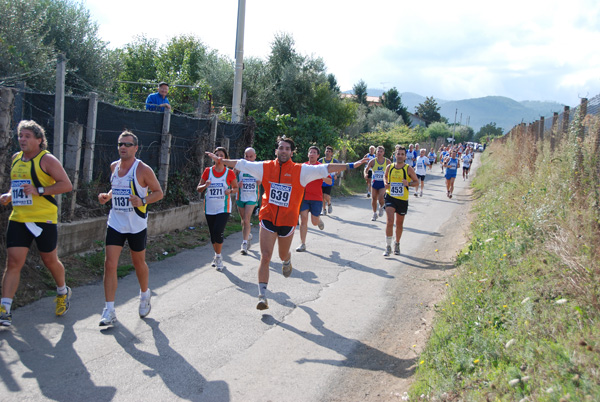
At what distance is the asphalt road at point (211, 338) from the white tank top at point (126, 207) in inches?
43.0

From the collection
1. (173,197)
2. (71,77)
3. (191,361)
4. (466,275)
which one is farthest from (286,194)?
(71,77)

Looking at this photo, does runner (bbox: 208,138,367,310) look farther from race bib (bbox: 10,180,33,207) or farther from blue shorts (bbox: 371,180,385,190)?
blue shorts (bbox: 371,180,385,190)

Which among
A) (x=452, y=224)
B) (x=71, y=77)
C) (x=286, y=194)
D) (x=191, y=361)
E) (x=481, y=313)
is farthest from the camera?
(x=71, y=77)

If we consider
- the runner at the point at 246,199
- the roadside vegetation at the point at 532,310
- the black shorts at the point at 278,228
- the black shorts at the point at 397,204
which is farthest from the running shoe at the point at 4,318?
the black shorts at the point at 397,204

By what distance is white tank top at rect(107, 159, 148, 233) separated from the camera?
5.58m

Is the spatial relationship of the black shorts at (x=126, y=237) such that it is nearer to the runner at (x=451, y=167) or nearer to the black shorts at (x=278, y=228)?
the black shorts at (x=278, y=228)

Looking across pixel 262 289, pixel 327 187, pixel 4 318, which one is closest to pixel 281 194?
pixel 262 289

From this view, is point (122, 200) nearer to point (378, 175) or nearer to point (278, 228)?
point (278, 228)

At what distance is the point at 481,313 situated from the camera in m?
5.38

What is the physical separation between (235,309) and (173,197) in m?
5.27

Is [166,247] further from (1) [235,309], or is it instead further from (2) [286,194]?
(2) [286,194]

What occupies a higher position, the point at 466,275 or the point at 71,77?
the point at 71,77

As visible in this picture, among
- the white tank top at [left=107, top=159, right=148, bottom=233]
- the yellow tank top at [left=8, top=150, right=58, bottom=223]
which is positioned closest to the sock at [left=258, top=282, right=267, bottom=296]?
the white tank top at [left=107, top=159, right=148, bottom=233]

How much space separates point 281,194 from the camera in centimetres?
616
